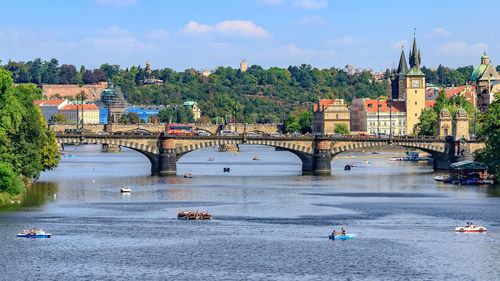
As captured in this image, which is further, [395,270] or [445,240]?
[445,240]

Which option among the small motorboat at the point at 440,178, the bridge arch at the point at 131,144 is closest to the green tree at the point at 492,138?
the small motorboat at the point at 440,178

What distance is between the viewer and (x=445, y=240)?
76562 mm

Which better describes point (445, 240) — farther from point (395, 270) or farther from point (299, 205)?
point (299, 205)

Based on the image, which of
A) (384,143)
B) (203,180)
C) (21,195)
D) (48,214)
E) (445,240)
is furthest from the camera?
(384,143)

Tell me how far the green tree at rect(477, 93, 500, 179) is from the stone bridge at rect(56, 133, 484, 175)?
2100 cm

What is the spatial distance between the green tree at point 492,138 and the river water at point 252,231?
3160 millimetres

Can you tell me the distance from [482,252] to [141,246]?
2412 cm

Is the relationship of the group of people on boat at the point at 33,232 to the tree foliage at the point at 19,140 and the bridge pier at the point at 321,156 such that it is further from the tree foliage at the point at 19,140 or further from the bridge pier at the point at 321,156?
the bridge pier at the point at 321,156

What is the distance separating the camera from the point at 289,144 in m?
143

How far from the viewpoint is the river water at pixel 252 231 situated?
66.0 metres

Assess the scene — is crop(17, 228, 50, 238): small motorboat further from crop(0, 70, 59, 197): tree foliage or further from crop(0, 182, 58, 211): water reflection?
crop(0, 70, 59, 197): tree foliage

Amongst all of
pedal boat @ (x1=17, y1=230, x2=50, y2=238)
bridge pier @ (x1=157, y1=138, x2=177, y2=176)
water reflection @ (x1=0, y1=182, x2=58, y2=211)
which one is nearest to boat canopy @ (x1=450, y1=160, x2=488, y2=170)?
bridge pier @ (x1=157, y1=138, x2=177, y2=176)

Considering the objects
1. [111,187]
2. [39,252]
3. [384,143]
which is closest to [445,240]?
[39,252]

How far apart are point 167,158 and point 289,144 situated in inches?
671
